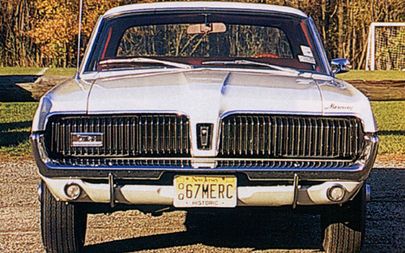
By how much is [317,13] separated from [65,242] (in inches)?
1134

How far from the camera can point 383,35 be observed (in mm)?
33969

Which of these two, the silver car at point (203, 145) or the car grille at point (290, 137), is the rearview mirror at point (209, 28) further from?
the car grille at point (290, 137)

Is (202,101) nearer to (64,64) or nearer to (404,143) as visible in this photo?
(404,143)

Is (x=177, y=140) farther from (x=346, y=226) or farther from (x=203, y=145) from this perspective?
(x=346, y=226)

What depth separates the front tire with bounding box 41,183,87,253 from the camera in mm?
5598

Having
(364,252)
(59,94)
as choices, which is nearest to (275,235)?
(364,252)

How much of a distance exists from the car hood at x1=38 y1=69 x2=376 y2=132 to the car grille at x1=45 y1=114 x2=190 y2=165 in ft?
0.19

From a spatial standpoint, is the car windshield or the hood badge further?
the car windshield

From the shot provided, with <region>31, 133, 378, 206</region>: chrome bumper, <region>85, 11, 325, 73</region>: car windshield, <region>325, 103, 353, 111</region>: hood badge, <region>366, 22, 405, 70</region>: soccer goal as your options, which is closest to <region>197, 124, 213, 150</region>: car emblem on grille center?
<region>31, 133, 378, 206</region>: chrome bumper

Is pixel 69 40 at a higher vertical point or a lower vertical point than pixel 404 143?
lower

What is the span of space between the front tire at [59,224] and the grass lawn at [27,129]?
5.87 metres

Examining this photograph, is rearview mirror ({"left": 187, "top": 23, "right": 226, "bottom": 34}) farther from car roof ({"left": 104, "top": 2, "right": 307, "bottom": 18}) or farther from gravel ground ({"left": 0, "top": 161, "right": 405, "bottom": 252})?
gravel ground ({"left": 0, "top": 161, "right": 405, "bottom": 252})

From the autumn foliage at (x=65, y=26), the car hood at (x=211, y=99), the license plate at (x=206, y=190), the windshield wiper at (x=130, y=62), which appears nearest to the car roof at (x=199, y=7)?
the windshield wiper at (x=130, y=62)

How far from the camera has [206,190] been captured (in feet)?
16.8
